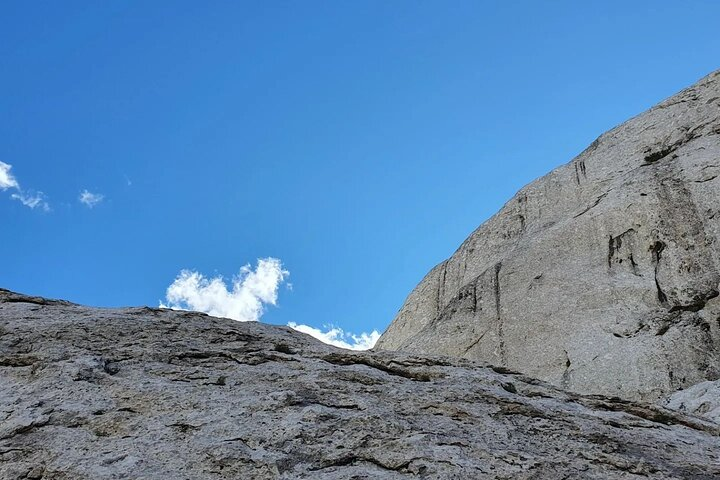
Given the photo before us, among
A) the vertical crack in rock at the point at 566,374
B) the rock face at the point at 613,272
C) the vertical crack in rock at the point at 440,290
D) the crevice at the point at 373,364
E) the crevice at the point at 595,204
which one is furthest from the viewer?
the vertical crack in rock at the point at 440,290

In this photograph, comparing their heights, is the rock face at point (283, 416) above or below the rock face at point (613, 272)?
below

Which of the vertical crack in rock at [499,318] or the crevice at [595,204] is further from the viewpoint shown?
the crevice at [595,204]

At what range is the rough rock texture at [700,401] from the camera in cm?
1155

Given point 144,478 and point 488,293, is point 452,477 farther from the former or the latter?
point 488,293

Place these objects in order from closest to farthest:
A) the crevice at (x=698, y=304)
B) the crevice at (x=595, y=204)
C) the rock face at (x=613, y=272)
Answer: the rock face at (x=613, y=272) < the crevice at (x=698, y=304) < the crevice at (x=595, y=204)

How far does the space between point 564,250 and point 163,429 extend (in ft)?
51.9

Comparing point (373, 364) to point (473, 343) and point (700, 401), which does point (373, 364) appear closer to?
point (700, 401)

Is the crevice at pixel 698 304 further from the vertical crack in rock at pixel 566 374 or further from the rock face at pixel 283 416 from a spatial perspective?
the rock face at pixel 283 416

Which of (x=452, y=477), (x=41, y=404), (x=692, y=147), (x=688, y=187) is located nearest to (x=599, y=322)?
(x=688, y=187)

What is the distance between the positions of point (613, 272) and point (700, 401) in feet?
27.1

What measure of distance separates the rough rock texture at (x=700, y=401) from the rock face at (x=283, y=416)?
2.67m

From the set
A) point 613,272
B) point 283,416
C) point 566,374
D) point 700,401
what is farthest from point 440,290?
point 283,416

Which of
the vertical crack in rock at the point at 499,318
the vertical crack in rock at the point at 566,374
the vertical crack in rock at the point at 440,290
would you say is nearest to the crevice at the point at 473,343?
the vertical crack in rock at the point at 499,318

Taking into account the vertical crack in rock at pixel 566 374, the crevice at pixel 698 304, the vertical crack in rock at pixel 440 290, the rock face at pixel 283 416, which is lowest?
the rock face at pixel 283 416
